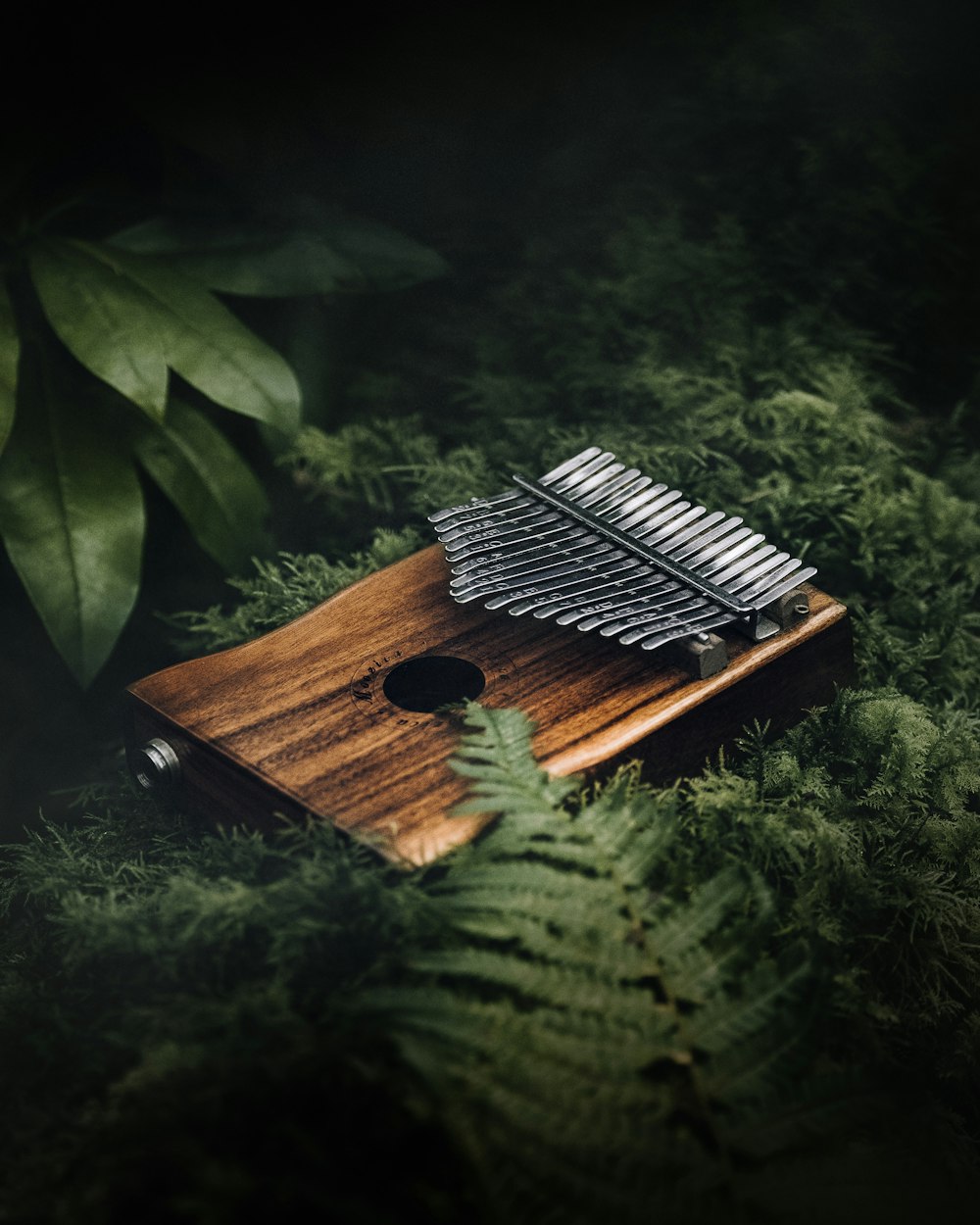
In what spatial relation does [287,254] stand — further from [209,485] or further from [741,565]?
[741,565]

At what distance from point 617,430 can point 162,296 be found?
42.3 inches

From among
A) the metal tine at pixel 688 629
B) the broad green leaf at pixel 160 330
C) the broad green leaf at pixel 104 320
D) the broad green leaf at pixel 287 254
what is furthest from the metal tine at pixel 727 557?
the broad green leaf at pixel 287 254

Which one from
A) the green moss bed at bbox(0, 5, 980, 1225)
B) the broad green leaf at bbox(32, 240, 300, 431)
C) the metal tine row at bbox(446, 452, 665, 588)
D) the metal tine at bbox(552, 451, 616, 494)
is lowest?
the green moss bed at bbox(0, 5, 980, 1225)

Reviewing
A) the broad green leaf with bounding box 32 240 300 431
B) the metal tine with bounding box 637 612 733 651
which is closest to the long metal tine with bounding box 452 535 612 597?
the metal tine with bounding box 637 612 733 651

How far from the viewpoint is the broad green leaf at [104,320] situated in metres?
2.34

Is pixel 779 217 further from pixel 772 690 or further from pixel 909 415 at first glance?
pixel 772 690

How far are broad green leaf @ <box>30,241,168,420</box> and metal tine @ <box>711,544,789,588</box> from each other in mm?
1168

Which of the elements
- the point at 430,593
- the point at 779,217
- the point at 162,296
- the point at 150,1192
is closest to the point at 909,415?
the point at 779,217

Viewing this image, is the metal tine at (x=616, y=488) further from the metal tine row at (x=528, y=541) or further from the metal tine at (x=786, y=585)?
the metal tine at (x=786, y=585)

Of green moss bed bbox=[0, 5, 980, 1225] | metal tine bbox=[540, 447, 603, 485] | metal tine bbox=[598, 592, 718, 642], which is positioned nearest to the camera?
green moss bed bbox=[0, 5, 980, 1225]

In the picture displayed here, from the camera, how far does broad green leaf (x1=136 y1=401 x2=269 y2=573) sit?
2551 millimetres

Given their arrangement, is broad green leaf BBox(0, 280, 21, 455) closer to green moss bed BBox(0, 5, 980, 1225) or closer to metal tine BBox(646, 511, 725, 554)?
green moss bed BBox(0, 5, 980, 1225)

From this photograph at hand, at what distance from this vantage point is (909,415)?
9.34 feet

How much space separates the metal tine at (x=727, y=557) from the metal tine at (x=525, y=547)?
0.22 metres
